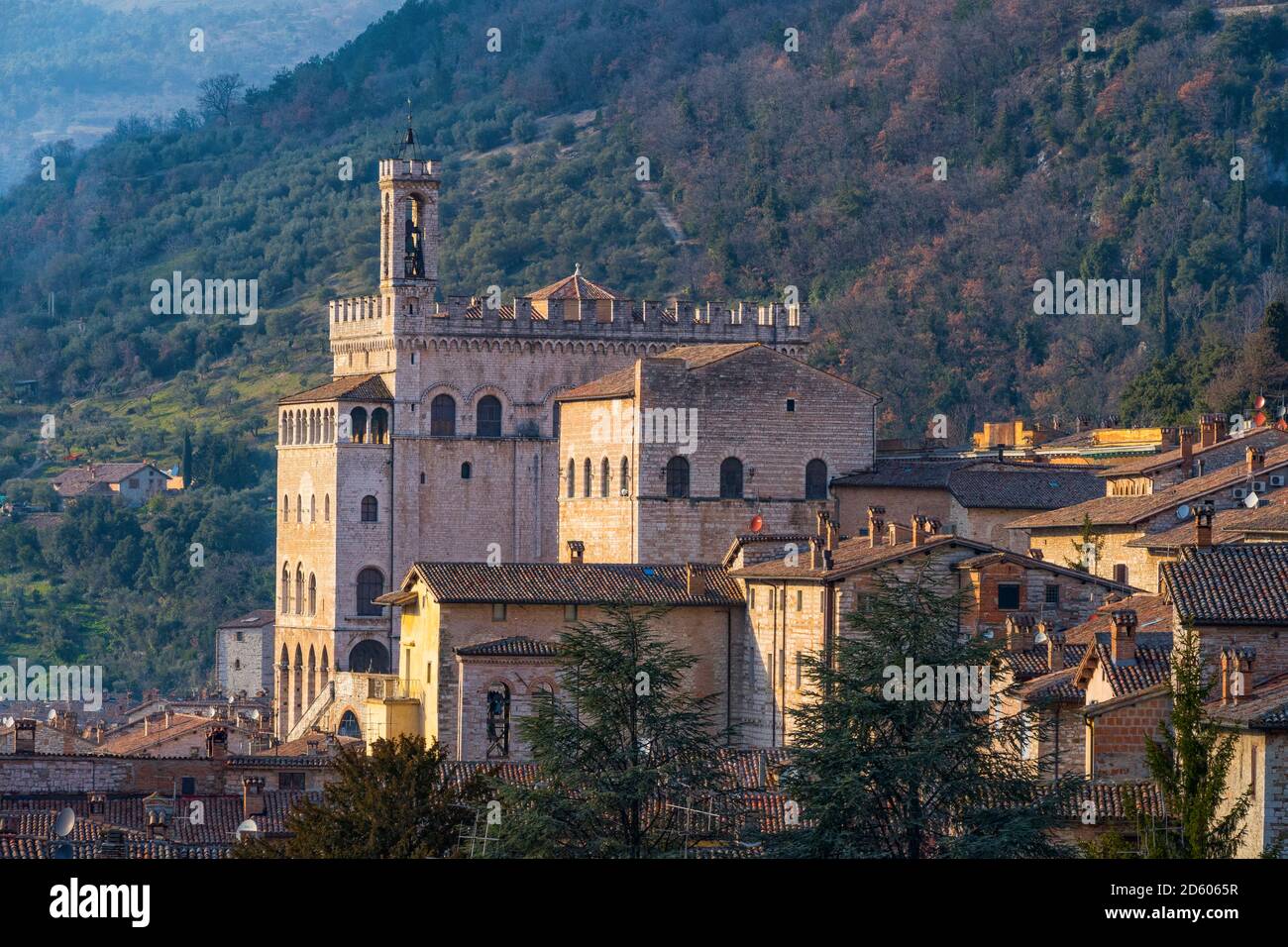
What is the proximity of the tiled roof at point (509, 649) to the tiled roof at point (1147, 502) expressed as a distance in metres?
9.68

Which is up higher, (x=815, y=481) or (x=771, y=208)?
(x=771, y=208)

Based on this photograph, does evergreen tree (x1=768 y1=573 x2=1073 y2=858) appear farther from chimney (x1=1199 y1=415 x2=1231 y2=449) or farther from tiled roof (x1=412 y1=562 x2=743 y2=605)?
chimney (x1=1199 y1=415 x2=1231 y2=449)

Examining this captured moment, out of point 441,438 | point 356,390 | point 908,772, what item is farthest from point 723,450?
point 908,772

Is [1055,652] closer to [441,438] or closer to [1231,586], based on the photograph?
[1231,586]

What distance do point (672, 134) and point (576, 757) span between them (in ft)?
392

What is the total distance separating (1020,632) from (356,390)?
116 ft

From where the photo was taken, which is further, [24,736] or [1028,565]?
[24,736]

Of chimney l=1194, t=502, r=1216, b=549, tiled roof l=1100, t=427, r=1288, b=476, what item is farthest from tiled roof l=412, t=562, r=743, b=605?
tiled roof l=1100, t=427, r=1288, b=476

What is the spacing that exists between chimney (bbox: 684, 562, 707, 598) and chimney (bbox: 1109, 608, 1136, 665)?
15.5 meters

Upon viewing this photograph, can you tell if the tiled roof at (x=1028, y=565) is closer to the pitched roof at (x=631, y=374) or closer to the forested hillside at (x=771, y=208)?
the pitched roof at (x=631, y=374)

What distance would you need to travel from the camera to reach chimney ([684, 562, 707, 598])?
52241mm

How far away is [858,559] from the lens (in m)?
49.4

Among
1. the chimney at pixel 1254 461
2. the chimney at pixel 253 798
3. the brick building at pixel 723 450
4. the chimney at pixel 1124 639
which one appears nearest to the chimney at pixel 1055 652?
the chimney at pixel 1124 639
